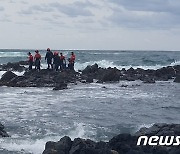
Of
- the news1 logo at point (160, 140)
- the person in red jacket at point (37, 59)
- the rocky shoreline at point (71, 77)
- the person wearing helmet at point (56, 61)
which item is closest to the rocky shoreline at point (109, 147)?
the news1 logo at point (160, 140)

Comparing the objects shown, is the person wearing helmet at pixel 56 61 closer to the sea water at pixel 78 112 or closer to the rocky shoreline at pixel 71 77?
the rocky shoreline at pixel 71 77

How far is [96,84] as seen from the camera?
2922cm

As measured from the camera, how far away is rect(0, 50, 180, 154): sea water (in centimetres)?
1294

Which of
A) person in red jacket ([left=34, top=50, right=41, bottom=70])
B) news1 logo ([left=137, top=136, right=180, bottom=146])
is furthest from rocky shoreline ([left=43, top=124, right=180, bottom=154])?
person in red jacket ([left=34, top=50, right=41, bottom=70])

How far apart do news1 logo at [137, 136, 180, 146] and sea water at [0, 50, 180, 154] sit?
2.39 m

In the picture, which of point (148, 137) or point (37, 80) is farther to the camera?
point (37, 80)

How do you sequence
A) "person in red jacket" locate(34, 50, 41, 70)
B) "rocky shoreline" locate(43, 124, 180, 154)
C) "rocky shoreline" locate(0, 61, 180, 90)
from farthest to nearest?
"person in red jacket" locate(34, 50, 41, 70)
"rocky shoreline" locate(0, 61, 180, 90)
"rocky shoreline" locate(43, 124, 180, 154)

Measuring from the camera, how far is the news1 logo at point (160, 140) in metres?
10.2

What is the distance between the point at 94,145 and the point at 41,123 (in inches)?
203

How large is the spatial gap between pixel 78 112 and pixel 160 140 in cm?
718

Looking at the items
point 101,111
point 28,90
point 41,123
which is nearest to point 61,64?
point 28,90

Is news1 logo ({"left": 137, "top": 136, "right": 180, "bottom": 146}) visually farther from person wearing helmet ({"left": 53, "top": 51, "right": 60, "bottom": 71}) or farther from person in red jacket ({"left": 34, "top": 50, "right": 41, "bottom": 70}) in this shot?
person wearing helmet ({"left": 53, "top": 51, "right": 60, "bottom": 71})

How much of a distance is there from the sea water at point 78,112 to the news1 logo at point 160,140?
94.2 inches

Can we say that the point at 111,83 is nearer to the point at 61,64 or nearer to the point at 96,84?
the point at 96,84
